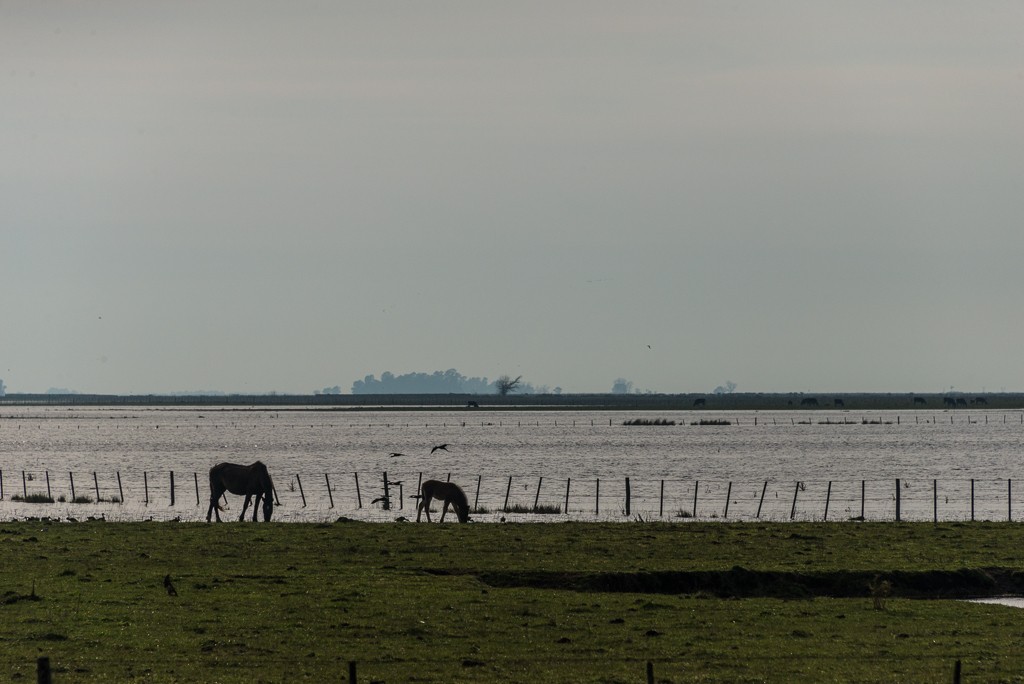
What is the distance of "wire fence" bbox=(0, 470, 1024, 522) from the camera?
176 feet

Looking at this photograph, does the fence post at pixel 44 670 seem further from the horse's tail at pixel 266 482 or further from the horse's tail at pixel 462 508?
the horse's tail at pixel 462 508

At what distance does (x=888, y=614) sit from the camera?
88.0 ft

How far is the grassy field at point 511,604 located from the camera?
2162cm

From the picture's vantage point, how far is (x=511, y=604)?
27.4 meters

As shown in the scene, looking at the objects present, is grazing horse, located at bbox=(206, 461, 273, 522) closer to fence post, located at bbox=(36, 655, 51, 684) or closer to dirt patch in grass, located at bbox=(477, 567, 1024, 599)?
dirt patch in grass, located at bbox=(477, 567, 1024, 599)

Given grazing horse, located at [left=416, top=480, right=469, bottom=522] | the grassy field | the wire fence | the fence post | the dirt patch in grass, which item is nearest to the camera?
the fence post

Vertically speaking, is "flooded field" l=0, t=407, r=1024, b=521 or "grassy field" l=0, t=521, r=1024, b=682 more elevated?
"grassy field" l=0, t=521, r=1024, b=682

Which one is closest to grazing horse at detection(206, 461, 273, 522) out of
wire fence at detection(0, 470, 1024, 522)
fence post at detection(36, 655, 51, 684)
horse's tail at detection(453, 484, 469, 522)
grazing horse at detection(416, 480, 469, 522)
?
wire fence at detection(0, 470, 1024, 522)

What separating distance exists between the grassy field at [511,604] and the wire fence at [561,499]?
1224 cm

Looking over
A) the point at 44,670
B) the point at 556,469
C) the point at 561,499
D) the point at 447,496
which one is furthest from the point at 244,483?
the point at 556,469

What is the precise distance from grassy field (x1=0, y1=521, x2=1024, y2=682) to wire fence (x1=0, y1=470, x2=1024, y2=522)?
1224 cm

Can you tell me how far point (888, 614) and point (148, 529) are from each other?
2350 centimetres

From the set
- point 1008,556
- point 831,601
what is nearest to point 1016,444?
point 1008,556

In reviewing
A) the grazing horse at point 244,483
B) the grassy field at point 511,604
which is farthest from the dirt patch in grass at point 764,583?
the grazing horse at point 244,483
